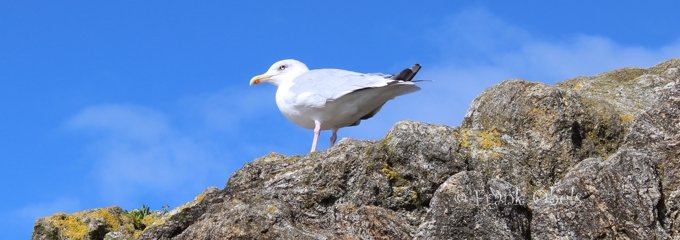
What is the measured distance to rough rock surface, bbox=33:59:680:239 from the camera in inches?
426

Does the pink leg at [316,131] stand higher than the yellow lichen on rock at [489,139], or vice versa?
the pink leg at [316,131]

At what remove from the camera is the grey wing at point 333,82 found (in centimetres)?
1612

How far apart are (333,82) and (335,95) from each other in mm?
412

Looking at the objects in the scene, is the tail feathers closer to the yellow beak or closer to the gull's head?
the gull's head

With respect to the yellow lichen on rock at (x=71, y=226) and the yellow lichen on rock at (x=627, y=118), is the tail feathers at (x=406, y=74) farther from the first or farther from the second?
the yellow lichen on rock at (x=71, y=226)

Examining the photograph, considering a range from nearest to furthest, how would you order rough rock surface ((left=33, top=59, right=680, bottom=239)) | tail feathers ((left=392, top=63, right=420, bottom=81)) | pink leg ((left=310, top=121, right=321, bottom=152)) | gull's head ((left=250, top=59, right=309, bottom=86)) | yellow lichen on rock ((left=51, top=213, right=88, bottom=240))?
rough rock surface ((left=33, top=59, right=680, bottom=239)) < yellow lichen on rock ((left=51, top=213, right=88, bottom=240)) < tail feathers ((left=392, top=63, right=420, bottom=81)) < pink leg ((left=310, top=121, right=321, bottom=152)) < gull's head ((left=250, top=59, right=309, bottom=86))

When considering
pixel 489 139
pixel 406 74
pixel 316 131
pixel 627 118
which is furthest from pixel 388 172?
pixel 316 131

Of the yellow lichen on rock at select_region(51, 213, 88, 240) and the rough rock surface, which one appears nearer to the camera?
the rough rock surface

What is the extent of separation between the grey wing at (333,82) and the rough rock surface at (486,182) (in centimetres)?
304

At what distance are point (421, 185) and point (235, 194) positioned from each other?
6.78ft

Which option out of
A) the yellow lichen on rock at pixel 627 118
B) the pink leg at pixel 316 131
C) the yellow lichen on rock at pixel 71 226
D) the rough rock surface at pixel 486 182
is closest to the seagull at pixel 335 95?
the pink leg at pixel 316 131

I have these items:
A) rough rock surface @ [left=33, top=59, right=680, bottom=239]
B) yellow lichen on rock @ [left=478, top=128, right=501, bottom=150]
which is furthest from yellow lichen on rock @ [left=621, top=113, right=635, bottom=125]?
yellow lichen on rock @ [left=478, top=128, right=501, bottom=150]

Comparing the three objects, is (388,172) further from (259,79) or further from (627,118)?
(259,79)

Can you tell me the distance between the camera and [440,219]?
1062 cm
